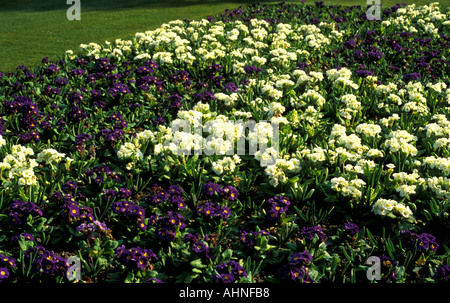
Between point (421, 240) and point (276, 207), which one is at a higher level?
point (276, 207)

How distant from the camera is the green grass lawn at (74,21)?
11.6m

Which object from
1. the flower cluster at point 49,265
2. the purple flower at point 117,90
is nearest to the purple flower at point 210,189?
the flower cluster at point 49,265

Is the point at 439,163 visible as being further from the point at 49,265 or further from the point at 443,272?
the point at 49,265

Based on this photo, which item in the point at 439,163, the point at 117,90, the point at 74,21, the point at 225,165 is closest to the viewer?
the point at 439,163

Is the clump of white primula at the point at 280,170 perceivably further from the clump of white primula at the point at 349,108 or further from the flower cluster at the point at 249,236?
the clump of white primula at the point at 349,108

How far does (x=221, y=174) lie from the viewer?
18.6ft

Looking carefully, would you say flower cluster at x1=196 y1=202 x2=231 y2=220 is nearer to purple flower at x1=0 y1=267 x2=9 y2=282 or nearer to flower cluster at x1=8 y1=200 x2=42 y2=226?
flower cluster at x1=8 y1=200 x2=42 y2=226

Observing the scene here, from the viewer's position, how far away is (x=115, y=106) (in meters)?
7.53

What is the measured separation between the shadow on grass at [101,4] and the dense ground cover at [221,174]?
8964 millimetres

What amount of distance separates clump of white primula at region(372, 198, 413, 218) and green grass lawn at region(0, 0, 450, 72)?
8927mm

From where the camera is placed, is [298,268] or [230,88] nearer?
[298,268]

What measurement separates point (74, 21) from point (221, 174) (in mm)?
11503

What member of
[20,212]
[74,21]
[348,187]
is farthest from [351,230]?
[74,21]
